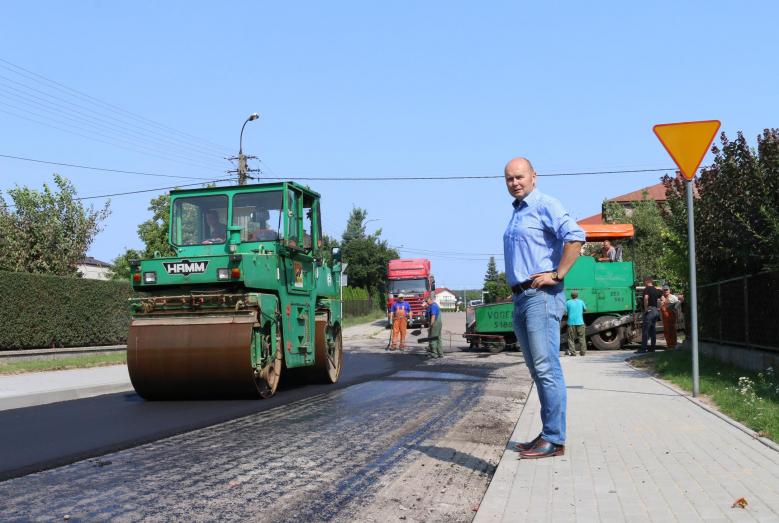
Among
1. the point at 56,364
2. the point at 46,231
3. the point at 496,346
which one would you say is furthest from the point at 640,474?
the point at 46,231

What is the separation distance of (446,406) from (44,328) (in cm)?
1529

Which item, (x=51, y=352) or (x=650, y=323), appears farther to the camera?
(x=51, y=352)

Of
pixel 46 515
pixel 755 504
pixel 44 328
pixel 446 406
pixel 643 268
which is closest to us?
pixel 755 504

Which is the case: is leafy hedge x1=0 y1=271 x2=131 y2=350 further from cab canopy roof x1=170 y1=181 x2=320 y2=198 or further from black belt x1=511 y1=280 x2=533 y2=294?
black belt x1=511 y1=280 x2=533 y2=294

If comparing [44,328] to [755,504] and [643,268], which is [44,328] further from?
[643,268]

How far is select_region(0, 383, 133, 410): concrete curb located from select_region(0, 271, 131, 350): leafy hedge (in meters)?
8.41

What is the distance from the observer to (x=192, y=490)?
15.9ft

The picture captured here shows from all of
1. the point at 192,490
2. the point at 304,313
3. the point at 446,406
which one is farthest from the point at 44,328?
the point at 192,490

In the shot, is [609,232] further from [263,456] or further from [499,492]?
[499,492]

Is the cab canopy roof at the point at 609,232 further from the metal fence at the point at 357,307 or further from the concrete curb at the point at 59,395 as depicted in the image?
the metal fence at the point at 357,307

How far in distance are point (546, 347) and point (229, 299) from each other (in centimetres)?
547

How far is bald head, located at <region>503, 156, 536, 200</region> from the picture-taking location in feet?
17.9

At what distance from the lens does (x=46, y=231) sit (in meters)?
30.7

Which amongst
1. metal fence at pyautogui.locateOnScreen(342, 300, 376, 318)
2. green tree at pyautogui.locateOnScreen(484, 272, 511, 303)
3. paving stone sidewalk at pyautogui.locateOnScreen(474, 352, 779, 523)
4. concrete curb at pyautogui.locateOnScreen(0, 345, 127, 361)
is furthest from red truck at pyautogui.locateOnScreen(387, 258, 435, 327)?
paving stone sidewalk at pyautogui.locateOnScreen(474, 352, 779, 523)
